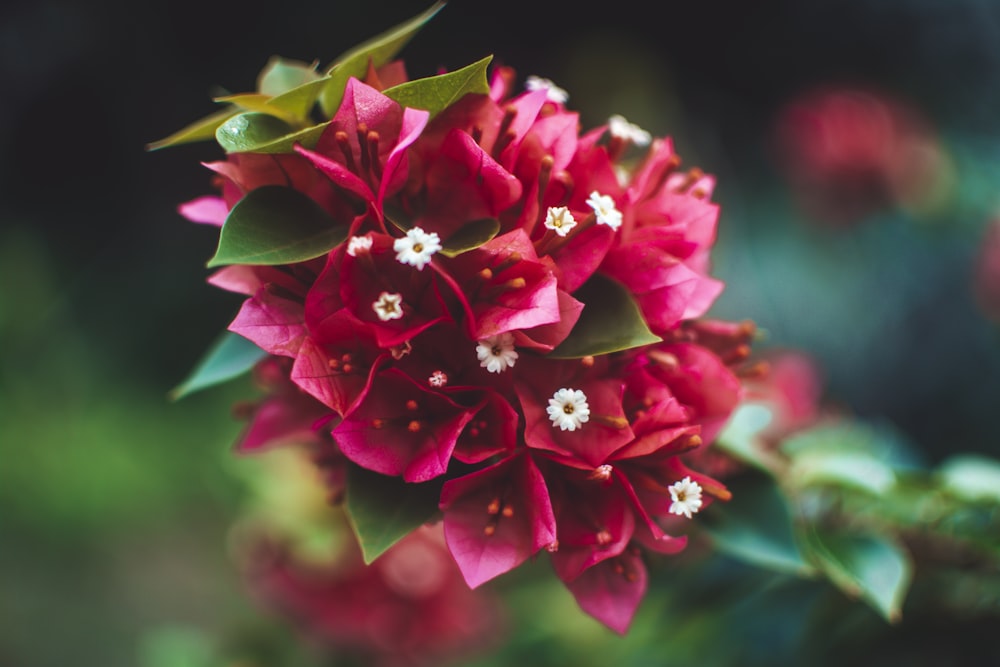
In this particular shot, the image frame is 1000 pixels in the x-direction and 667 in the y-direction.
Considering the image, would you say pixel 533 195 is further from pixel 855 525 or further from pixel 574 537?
pixel 855 525

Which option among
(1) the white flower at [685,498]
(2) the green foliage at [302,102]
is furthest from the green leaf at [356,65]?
(1) the white flower at [685,498]

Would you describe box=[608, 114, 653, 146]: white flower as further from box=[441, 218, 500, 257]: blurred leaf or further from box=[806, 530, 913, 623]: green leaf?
box=[806, 530, 913, 623]: green leaf

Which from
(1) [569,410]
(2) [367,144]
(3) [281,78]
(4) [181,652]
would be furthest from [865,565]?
(4) [181,652]

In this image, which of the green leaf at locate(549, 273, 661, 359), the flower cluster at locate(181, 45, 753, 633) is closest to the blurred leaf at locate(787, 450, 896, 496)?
the flower cluster at locate(181, 45, 753, 633)

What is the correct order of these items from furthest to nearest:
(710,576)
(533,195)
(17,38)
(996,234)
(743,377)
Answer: (17,38), (996,234), (710,576), (743,377), (533,195)

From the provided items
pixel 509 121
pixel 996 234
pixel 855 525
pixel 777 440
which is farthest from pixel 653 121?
pixel 509 121

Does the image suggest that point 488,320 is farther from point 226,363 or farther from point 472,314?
point 226,363
